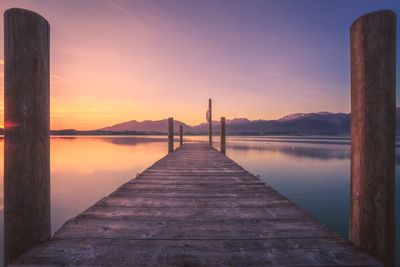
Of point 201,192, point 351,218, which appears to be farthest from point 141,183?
point 351,218

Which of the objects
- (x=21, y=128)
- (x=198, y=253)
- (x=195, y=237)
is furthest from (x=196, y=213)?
(x=21, y=128)

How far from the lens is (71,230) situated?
7.78 ft

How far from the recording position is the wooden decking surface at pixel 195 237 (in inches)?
73.9

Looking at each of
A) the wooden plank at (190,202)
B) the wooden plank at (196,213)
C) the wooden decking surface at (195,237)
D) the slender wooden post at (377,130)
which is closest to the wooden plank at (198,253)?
the wooden decking surface at (195,237)

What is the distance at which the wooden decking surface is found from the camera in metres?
1.88

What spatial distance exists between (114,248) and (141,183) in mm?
2819

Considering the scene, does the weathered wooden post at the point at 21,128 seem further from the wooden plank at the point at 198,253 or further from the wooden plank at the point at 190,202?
the wooden plank at the point at 190,202

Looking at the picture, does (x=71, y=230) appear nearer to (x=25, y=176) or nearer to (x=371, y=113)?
(x=25, y=176)

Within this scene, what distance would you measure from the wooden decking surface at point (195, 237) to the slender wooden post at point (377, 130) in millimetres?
258

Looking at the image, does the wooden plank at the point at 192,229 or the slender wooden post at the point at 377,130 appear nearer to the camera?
the slender wooden post at the point at 377,130

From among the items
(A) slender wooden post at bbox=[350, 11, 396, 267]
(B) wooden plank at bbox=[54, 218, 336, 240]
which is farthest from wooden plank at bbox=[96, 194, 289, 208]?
(A) slender wooden post at bbox=[350, 11, 396, 267]

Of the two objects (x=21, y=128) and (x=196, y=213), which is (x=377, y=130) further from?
(x=21, y=128)

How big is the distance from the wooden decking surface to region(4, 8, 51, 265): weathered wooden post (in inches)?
7.9

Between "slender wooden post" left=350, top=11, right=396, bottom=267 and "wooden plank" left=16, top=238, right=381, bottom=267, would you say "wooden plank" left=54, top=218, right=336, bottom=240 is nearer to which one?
"wooden plank" left=16, top=238, right=381, bottom=267
